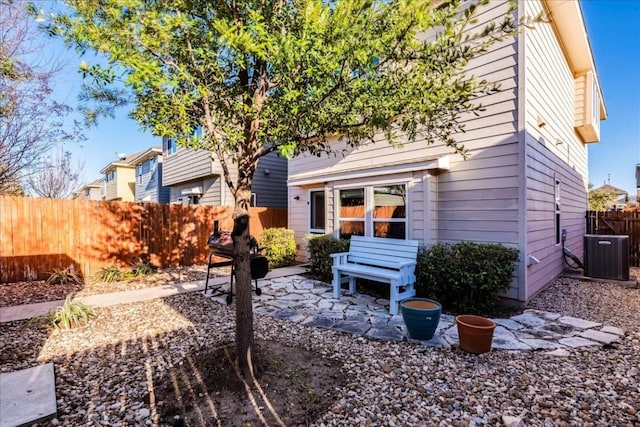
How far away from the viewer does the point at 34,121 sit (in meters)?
6.93

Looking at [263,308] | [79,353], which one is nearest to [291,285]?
[263,308]

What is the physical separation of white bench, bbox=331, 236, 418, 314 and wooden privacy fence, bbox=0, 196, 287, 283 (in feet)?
19.2

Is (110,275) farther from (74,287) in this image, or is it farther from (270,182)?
(270,182)

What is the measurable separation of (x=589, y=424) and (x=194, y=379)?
3.27 metres

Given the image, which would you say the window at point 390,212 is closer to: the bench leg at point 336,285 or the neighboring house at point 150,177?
the bench leg at point 336,285

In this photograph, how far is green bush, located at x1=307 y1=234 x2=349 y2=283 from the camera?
6.90 metres

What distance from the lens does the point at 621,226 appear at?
31.9 feet

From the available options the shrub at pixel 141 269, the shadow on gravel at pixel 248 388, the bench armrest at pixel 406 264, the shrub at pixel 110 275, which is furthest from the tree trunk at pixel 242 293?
the shrub at pixel 141 269

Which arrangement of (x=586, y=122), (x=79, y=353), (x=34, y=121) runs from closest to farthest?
(x=79, y=353) → (x=34, y=121) → (x=586, y=122)

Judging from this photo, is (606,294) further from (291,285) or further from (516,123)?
(291,285)

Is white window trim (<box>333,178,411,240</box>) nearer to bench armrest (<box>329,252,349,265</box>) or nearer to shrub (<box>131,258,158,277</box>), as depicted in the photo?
bench armrest (<box>329,252,349,265</box>)

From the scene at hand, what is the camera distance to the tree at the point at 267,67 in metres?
2.04

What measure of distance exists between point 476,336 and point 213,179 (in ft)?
38.2

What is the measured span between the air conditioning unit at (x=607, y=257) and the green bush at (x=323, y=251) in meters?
5.87
